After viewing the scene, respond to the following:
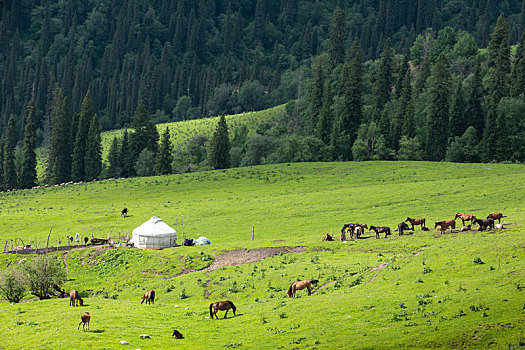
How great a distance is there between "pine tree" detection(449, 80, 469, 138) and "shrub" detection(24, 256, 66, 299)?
99.7 metres

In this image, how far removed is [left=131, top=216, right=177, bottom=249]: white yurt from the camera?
226 ft

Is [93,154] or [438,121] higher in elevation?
[438,121]

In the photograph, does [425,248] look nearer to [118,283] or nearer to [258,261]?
[258,261]

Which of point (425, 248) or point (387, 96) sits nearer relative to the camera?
point (425, 248)

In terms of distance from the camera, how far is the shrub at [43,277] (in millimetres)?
50000

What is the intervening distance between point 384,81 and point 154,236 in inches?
4007

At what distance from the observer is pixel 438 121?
5148 inches

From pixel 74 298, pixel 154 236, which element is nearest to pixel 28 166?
pixel 154 236

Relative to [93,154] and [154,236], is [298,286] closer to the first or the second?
[154,236]

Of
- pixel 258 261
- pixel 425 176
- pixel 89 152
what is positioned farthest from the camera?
pixel 89 152

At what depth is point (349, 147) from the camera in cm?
14038

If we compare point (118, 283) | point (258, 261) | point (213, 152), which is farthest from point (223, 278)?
point (213, 152)

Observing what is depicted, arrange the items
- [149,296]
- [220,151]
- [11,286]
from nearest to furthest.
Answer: [149,296], [11,286], [220,151]

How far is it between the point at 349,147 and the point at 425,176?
124ft
